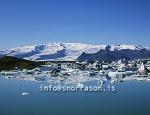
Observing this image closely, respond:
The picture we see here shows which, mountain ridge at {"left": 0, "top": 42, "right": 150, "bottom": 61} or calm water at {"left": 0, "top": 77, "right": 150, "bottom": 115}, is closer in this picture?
calm water at {"left": 0, "top": 77, "right": 150, "bottom": 115}

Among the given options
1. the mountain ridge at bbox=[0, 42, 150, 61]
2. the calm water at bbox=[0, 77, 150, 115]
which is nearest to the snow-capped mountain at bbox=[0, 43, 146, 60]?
the mountain ridge at bbox=[0, 42, 150, 61]

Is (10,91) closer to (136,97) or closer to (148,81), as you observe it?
(136,97)

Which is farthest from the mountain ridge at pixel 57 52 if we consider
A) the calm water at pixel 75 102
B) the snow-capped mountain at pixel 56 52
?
the calm water at pixel 75 102

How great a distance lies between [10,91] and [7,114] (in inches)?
110

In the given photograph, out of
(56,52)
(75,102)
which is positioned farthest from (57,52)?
(75,102)

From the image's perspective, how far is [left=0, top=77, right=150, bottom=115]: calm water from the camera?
8391 mm

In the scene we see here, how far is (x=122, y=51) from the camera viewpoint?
116 ft

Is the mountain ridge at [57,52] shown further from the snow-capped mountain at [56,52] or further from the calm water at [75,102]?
the calm water at [75,102]

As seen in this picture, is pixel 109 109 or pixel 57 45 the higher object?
pixel 57 45

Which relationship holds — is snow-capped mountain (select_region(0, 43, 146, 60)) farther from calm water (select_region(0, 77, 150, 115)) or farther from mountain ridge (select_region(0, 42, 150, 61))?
calm water (select_region(0, 77, 150, 115))

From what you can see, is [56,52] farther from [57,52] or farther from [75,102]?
[75,102]

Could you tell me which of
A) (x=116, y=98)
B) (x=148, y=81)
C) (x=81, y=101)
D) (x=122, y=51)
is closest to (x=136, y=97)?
(x=116, y=98)

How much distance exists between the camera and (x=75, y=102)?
30.4 ft

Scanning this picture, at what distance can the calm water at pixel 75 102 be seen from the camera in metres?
8.39
